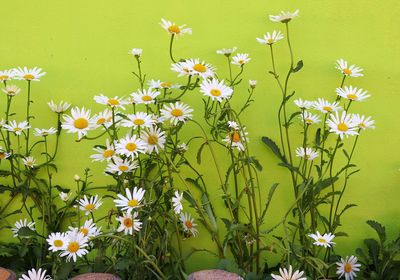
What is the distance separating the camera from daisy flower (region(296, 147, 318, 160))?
161 centimetres

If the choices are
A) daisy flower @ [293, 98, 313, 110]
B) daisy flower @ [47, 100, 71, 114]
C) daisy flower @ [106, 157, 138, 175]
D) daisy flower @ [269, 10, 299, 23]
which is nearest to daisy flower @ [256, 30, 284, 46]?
daisy flower @ [269, 10, 299, 23]

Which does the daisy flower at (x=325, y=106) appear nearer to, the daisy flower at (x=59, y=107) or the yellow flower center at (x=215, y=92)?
the yellow flower center at (x=215, y=92)

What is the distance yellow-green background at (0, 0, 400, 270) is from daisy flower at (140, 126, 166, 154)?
273mm

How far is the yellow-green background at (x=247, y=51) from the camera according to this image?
66.4 inches

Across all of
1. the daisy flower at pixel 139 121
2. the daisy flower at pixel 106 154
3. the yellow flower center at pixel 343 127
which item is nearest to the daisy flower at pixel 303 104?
the yellow flower center at pixel 343 127

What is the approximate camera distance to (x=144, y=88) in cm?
172

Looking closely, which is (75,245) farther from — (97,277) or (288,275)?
(288,275)

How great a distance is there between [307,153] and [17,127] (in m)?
0.91

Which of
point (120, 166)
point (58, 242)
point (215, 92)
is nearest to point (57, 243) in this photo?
point (58, 242)

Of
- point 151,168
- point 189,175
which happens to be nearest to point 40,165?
point 151,168

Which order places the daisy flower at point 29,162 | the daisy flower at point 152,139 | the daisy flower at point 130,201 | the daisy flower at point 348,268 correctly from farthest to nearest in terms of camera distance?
the daisy flower at point 29,162
the daisy flower at point 348,268
the daisy flower at point 152,139
the daisy flower at point 130,201

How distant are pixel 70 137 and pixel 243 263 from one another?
0.70 metres

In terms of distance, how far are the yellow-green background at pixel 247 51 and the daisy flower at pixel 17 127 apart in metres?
0.14

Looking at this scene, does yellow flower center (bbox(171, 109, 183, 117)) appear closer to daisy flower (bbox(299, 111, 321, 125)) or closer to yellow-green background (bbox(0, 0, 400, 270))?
yellow-green background (bbox(0, 0, 400, 270))
